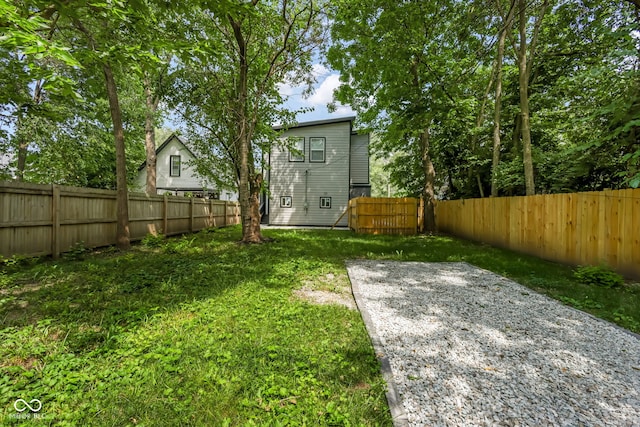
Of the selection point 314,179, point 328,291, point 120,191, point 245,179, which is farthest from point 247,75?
point 314,179

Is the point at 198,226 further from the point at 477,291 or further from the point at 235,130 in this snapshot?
the point at 477,291

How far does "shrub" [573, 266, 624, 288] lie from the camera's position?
424 cm

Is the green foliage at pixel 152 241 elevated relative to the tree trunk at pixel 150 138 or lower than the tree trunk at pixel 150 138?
lower

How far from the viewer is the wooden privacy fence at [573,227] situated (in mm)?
4516

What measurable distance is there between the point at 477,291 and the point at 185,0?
20.3 ft

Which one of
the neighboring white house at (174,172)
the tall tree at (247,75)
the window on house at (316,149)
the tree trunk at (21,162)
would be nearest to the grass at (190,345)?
the tall tree at (247,75)

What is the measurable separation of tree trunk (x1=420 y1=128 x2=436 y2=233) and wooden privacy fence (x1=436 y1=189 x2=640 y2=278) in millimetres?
3392

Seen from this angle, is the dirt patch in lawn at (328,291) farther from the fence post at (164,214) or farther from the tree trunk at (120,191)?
the fence post at (164,214)

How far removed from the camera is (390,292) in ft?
13.6

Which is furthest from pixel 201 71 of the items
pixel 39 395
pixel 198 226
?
pixel 39 395

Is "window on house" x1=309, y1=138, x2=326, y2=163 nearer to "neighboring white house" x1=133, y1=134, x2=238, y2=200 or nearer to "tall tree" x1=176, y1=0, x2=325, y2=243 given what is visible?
"tall tree" x1=176, y1=0, x2=325, y2=243

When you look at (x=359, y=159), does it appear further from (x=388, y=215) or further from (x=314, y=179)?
(x=388, y=215)

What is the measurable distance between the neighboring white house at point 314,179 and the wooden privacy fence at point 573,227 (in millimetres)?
8859

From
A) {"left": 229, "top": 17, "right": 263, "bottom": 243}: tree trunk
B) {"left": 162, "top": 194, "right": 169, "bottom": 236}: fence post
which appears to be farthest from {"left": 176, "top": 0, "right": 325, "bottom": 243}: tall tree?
{"left": 162, "top": 194, "right": 169, "bottom": 236}: fence post
